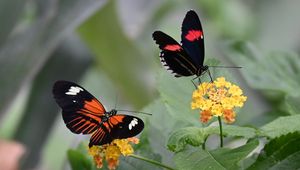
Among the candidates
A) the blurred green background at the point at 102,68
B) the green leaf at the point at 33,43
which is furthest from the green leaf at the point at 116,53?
the green leaf at the point at 33,43

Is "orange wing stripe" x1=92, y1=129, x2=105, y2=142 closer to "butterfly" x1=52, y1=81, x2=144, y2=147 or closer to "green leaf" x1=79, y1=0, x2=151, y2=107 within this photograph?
"butterfly" x1=52, y1=81, x2=144, y2=147

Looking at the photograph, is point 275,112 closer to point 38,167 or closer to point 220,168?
point 220,168

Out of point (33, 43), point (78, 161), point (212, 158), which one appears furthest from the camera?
point (33, 43)

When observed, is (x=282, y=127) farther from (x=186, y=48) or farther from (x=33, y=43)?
(x=33, y=43)

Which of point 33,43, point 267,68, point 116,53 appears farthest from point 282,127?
point 116,53

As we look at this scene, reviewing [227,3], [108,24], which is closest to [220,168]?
[108,24]

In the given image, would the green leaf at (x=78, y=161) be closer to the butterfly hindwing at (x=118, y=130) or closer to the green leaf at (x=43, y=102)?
the butterfly hindwing at (x=118, y=130)

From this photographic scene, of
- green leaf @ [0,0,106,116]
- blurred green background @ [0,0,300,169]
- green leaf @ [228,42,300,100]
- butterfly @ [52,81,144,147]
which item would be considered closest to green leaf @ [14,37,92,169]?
blurred green background @ [0,0,300,169]
